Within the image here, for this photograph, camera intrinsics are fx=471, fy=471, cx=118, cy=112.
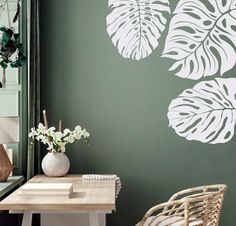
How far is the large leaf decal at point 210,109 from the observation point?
3656 mm

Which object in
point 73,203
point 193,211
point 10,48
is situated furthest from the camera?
point 10,48

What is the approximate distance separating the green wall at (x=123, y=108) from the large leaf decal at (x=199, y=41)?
0.09 m

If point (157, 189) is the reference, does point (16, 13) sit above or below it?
above

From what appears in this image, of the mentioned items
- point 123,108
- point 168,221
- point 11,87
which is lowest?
point 168,221

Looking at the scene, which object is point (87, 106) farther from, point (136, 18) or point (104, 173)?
point (136, 18)

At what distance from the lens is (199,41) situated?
3660 mm

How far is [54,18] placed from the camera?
365 centimetres

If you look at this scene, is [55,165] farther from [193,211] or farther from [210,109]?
[210,109]

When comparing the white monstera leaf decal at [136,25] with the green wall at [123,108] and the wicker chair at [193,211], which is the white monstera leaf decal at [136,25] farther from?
the wicker chair at [193,211]

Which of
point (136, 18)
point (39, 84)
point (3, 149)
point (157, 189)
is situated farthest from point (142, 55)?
point (3, 149)

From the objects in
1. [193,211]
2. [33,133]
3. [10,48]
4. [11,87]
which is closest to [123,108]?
[33,133]

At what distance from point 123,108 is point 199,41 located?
0.79 meters

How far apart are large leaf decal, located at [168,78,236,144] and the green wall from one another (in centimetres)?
5

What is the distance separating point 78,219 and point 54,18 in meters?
1.53
